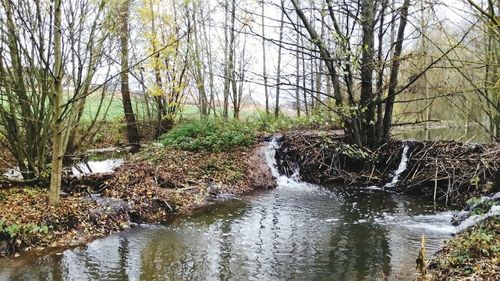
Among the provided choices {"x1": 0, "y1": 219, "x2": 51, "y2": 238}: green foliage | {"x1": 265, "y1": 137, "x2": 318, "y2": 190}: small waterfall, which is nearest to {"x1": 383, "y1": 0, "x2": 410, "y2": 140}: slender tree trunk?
{"x1": 265, "y1": 137, "x2": 318, "y2": 190}: small waterfall

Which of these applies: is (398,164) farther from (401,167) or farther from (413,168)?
(413,168)

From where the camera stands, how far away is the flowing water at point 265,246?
19.9 feet

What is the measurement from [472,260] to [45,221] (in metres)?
6.40

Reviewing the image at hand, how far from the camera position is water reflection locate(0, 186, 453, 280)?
19.9 ft

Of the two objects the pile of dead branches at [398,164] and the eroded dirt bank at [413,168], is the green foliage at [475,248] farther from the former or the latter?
the pile of dead branches at [398,164]

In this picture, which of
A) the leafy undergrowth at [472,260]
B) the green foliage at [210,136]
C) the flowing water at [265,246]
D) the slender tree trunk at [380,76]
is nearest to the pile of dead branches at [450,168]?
the flowing water at [265,246]

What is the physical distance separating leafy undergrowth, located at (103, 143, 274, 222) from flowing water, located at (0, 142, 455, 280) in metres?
0.66

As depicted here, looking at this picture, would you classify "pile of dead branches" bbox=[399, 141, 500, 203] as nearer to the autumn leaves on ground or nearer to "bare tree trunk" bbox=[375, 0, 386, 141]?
"bare tree trunk" bbox=[375, 0, 386, 141]

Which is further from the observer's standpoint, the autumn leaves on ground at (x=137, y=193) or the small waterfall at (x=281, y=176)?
the small waterfall at (x=281, y=176)

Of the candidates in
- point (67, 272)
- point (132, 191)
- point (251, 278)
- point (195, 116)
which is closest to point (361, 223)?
point (251, 278)

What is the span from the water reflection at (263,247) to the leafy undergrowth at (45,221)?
37cm

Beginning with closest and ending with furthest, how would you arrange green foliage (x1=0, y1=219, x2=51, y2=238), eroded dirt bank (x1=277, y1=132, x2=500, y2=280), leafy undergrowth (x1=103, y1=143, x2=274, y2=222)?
green foliage (x1=0, y1=219, x2=51, y2=238) → eroded dirt bank (x1=277, y1=132, x2=500, y2=280) → leafy undergrowth (x1=103, y1=143, x2=274, y2=222)

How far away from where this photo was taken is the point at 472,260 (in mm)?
5270

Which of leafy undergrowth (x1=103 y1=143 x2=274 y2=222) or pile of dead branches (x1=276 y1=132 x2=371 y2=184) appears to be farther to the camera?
pile of dead branches (x1=276 y1=132 x2=371 y2=184)
